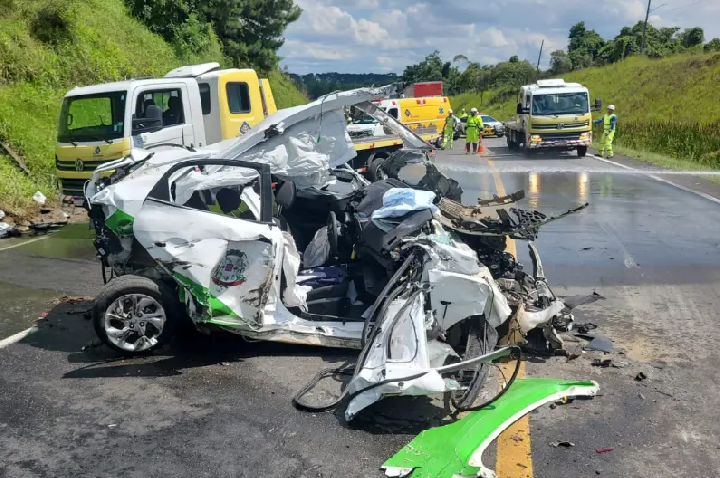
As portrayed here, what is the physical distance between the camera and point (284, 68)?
164 ft

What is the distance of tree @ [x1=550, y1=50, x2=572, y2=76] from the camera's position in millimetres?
76312

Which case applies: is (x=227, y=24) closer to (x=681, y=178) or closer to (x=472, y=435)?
(x=681, y=178)

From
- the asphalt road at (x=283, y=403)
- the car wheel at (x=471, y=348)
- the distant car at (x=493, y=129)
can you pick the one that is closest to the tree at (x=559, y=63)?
the distant car at (x=493, y=129)

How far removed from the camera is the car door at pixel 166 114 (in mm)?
11914

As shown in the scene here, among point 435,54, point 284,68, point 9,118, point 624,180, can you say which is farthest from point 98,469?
point 435,54

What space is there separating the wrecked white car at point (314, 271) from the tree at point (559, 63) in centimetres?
7374

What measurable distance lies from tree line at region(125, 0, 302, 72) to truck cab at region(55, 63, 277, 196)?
16.2 meters

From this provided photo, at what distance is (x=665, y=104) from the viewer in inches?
1702

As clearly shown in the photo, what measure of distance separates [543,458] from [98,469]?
247 cm

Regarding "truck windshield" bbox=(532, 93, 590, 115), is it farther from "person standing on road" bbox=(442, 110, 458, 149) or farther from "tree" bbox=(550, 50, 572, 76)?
"tree" bbox=(550, 50, 572, 76)

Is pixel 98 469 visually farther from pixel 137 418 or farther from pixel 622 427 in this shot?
pixel 622 427

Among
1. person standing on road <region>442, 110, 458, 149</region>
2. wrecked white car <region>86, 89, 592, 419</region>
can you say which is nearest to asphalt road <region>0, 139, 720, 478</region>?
wrecked white car <region>86, 89, 592, 419</region>

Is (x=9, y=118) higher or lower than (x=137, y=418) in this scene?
higher

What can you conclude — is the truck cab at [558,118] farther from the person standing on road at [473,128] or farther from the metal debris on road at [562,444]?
the metal debris on road at [562,444]
